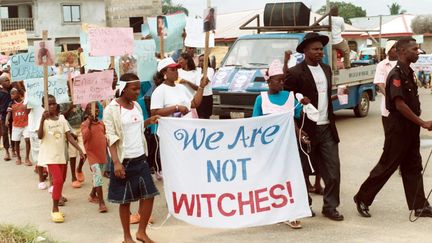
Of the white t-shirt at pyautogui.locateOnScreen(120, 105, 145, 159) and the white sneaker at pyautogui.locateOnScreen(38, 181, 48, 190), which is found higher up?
the white t-shirt at pyautogui.locateOnScreen(120, 105, 145, 159)

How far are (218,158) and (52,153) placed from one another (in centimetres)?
242

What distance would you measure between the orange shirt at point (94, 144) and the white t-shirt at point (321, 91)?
103 inches

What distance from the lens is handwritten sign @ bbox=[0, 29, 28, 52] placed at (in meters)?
12.6

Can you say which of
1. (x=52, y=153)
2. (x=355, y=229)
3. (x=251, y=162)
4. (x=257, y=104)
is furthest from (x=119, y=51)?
(x=355, y=229)

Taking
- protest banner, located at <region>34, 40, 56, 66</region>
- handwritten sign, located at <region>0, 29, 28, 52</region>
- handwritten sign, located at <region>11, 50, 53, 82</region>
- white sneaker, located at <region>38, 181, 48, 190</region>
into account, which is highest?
handwritten sign, located at <region>0, 29, 28, 52</region>

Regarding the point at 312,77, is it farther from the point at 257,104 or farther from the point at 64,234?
the point at 64,234

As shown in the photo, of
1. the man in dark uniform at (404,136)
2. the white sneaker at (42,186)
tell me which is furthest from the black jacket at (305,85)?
the white sneaker at (42,186)

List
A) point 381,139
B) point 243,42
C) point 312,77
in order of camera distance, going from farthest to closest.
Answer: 1. point 243,42
2. point 381,139
3. point 312,77

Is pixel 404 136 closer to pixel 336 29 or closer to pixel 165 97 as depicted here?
pixel 165 97

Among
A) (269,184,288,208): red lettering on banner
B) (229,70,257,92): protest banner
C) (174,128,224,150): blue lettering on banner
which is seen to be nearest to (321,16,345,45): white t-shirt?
(229,70,257,92): protest banner

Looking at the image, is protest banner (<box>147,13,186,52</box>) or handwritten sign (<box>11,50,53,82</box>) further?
protest banner (<box>147,13,186,52</box>)

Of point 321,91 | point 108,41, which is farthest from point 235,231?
point 108,41

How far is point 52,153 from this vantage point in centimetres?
709

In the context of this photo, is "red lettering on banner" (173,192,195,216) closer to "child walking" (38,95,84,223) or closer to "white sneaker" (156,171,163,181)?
"child walking" (38,95,84,223)
